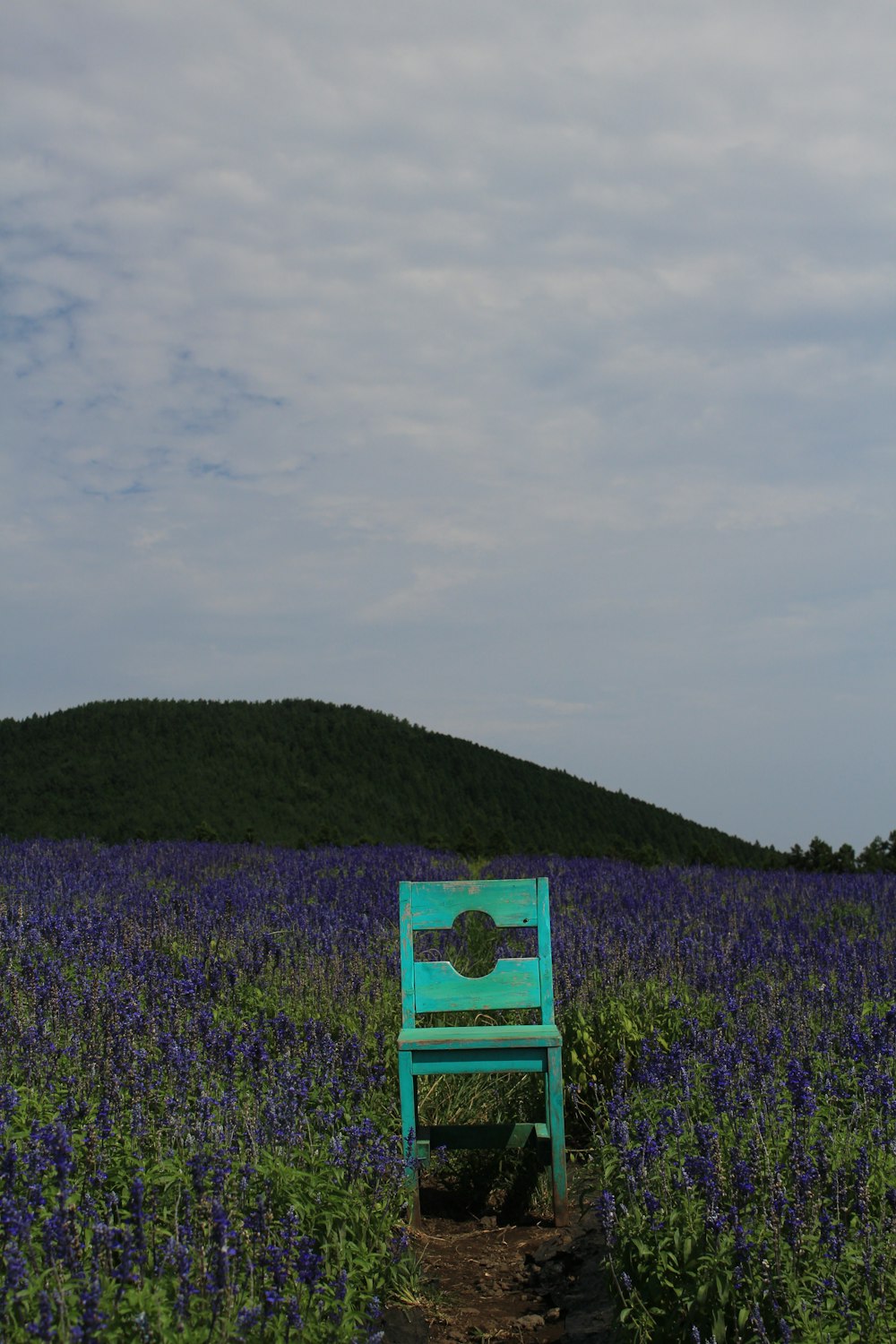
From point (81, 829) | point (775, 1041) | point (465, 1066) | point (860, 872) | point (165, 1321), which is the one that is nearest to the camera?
point (165, 1321)

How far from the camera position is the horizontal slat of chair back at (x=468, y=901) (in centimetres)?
493

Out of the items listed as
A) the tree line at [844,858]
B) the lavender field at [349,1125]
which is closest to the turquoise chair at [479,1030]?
the lavender field at [349,1125]

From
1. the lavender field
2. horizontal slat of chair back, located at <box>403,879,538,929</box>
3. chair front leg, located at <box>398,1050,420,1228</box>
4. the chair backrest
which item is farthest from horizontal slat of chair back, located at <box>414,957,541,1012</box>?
the lavender field

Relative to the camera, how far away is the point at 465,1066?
4613 millimetres

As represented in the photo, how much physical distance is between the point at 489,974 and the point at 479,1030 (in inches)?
10.9

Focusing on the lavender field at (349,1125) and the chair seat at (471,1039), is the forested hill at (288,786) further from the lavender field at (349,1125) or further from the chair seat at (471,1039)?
the chair seat at (471,1039)

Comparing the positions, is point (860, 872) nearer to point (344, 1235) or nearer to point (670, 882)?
point (670, 882)

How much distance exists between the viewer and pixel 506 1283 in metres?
4.34

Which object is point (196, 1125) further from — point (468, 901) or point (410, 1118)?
point (468, 901)

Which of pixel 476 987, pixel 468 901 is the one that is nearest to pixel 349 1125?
pixel 476 987

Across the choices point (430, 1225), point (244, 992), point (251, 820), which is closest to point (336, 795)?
point (251, 820)

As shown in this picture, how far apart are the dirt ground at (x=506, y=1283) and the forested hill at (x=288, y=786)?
1432cm

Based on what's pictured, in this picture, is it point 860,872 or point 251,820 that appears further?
point 251,820

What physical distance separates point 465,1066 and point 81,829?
60.5ft
